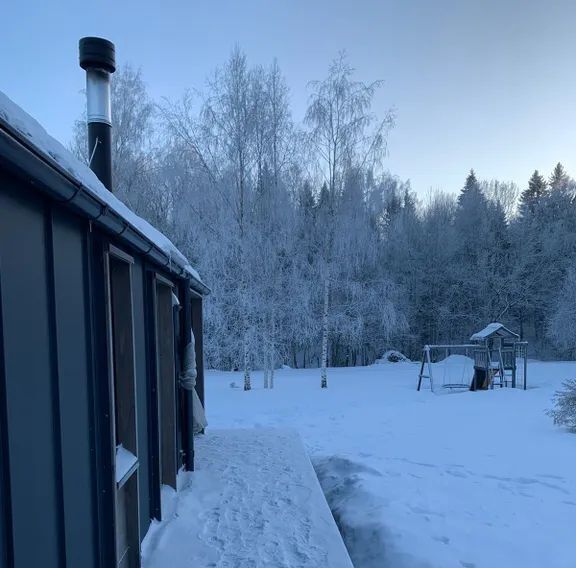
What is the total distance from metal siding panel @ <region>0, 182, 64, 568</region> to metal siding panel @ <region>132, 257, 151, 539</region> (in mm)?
1092

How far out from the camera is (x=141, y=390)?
259cm

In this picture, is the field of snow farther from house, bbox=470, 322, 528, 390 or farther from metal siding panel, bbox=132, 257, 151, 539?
metal siding panel, bbox=132, 257, 151, 539

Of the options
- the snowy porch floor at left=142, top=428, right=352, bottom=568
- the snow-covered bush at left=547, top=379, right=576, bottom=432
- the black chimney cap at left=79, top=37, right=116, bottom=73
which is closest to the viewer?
the snowy porch floor at left=142, top=428, right=352, bottom=568

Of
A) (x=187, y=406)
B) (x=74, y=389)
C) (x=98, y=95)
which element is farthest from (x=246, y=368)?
(x=74, y=389)

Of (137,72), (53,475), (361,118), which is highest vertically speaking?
(137,72)

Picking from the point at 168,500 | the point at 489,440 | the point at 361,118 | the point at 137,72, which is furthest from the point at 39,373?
the point at 137,72

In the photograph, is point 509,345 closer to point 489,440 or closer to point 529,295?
point 489,440

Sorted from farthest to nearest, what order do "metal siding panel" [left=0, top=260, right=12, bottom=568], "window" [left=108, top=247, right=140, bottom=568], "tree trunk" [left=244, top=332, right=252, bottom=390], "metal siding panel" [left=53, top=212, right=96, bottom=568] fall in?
"tree trunk" [left=244, top=332, right=252, bottom=390] < "window" [left=108, top=247, right=140, bottom=568] < "metal siding panel" [left=53, top=212, right=96, bottom=568] < "metal siding panel" [left=0, top=260, right=12, bottom=568]

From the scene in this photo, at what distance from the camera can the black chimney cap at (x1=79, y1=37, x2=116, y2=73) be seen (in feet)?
10.8

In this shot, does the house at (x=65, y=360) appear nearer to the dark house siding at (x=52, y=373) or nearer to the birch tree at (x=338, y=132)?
the dark house siding at (x=52, y=373)

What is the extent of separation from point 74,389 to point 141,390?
1054 mm

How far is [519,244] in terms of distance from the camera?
20766 mm

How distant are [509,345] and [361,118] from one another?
24.6 ft

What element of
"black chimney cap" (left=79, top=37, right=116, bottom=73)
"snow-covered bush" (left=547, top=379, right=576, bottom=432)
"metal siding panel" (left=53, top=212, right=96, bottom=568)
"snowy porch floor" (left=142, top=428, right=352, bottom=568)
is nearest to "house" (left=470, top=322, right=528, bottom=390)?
"snow-covered bush" (left=547, top=379, right=576, bottom=432)
